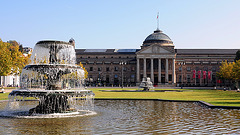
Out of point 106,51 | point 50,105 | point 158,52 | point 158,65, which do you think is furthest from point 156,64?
point 50,105

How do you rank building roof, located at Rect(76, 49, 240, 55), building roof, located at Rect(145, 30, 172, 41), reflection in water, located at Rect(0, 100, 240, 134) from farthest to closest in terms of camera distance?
building roof, located at Rect(145, 30, 172, 41), building roof, located at Rect(76, 49, 240, 55), reflection in water, located at Rect(0, 100, 240, 134)

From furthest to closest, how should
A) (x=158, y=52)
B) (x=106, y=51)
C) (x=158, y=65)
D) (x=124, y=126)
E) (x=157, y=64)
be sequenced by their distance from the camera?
1. (x=106, y=51)
2. (x=157, y=64)
3. (x=158, y=65)
4. (x=158, y=52)
5. (x=124, y=126)

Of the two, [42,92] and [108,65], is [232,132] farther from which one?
[108,65]

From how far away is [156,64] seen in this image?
365ft

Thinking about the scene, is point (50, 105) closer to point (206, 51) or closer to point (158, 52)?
point (158, 52)

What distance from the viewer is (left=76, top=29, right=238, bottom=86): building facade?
10494 centimetres

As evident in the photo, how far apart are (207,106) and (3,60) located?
130ft

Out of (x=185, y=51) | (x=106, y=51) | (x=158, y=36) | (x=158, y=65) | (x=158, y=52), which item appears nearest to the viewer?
(x=158, y=52)

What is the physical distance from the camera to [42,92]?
664 inches

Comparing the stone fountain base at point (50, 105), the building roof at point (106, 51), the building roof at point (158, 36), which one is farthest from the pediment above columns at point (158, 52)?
the stone fountain base at point (50, 105)

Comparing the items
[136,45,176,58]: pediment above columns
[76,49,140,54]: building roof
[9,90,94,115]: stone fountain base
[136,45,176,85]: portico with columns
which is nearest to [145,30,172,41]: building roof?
[76,49,140,54]: building roof

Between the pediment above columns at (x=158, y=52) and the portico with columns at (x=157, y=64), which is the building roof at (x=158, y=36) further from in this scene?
the pediment above columns at (x=158, y=52)

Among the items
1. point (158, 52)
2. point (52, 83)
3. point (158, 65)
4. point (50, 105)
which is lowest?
point (50, 105)

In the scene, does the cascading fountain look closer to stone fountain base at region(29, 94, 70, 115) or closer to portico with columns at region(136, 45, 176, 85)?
stone fountain base at region(29, 94, 70, 115)
